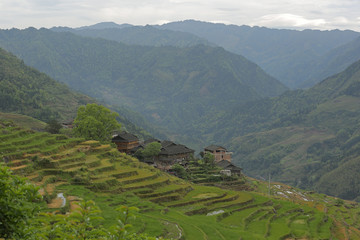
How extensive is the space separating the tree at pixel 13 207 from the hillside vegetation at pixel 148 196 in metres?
22.9

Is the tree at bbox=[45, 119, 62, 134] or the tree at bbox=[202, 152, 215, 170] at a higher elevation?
the tree at bbox=[45, 119, 62, 134]

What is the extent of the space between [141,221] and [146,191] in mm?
18066

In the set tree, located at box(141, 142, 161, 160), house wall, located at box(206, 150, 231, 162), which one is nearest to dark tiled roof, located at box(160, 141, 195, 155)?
tree, located at box(141, 142, 161, 160)

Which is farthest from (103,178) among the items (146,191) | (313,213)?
(313,213)

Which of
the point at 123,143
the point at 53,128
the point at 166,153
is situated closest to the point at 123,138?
the point at 123,143

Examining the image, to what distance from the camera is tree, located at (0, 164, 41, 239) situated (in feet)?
42.6

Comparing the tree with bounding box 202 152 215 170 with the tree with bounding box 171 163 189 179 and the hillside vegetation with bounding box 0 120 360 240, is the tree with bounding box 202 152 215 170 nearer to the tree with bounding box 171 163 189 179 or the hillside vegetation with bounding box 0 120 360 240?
the tree with bounding box 171 163 189 179

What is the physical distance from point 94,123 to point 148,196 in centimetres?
3095

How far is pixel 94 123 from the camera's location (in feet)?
266

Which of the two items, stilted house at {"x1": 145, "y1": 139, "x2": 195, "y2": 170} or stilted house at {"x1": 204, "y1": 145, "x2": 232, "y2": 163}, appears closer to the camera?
stilted house at {"x1": 145, "y1": 139, "x2": 195, "y2": 170}

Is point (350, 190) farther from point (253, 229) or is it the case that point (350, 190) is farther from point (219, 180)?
point (253, 229)

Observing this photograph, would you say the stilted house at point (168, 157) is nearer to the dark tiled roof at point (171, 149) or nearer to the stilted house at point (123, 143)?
the dark tiled roof at point (171, 149)

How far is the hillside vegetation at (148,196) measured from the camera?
139 feet

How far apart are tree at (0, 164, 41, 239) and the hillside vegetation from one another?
902 inches
